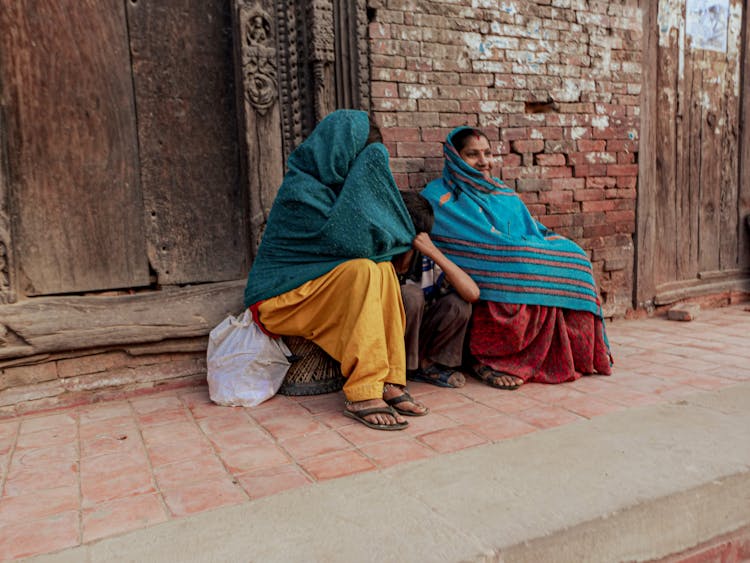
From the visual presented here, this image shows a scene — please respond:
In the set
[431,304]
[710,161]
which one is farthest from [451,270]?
[710,161]

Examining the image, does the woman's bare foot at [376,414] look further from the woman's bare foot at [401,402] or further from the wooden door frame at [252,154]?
the wooden door frame at [252,154]

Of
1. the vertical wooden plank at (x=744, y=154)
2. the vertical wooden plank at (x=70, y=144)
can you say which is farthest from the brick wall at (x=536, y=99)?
the vertical wooden plank at (x=744, y=154)

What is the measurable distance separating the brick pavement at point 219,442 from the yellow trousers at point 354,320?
0.23 meters

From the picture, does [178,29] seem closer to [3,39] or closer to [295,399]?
[3,39]

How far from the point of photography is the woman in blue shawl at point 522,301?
3207mm

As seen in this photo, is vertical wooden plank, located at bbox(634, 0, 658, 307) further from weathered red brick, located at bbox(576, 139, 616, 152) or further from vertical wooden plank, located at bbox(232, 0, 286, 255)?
vertical wooden plank, located at bbox(232, 0, 286, 255)

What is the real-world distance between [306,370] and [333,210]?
86cm

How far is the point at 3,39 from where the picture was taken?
118 inches

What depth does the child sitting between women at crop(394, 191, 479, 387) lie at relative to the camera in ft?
10.1

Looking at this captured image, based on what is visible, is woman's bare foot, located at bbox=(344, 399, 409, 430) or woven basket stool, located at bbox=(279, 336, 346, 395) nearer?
woman's bare foot, located at bbox=(344, 399, 409, 430)

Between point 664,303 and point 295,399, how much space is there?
347 centimetres

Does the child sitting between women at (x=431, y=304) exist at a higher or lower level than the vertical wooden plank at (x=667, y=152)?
lower

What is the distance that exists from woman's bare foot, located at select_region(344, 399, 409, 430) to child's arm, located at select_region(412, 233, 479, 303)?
78cm

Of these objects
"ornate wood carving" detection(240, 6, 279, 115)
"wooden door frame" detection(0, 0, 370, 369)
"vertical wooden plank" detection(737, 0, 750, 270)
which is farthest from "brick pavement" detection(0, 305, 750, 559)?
"vertical wooden plank" detection(737, 0, 750, 270)
